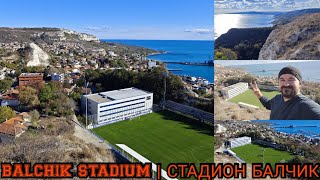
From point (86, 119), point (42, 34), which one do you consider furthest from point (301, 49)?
point (42, 34)

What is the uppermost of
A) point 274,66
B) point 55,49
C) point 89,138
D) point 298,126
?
point 55,49

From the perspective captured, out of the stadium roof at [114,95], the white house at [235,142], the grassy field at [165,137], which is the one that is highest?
the stadium roof at [114,95]

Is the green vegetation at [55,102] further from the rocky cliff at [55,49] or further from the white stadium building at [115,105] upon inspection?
the rocky cliff at [55,49]

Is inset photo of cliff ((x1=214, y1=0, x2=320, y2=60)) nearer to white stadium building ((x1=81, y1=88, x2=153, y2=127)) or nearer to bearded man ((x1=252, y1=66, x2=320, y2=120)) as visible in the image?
bearded man ((x1=252, y1=66, x2=320, y2=120))

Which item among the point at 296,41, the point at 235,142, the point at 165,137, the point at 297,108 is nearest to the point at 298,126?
the point at 297,108

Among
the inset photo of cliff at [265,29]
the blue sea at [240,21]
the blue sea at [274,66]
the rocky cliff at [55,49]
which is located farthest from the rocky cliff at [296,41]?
the rocky cliff at [55,49]

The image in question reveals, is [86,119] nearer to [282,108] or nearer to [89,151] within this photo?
[89,151]

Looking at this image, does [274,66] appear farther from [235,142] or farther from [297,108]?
[235,142]
